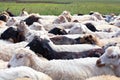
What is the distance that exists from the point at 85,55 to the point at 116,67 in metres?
1.55

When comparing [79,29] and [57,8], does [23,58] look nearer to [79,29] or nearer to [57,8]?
[79,29]

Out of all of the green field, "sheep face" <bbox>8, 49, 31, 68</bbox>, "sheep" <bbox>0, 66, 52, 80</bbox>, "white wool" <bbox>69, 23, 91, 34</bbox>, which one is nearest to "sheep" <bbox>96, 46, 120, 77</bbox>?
"sheep face" <bbox>8, 49, 31, 68</bbox>

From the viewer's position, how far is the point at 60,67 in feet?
28.9

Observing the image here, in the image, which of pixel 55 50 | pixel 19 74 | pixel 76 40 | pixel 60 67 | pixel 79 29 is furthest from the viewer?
pixel 79 29

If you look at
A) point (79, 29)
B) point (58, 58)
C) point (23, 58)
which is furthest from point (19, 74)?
point (79, 29)

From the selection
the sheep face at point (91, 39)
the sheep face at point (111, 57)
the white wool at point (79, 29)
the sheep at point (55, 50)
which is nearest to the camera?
the sheep face at point (111, 57)

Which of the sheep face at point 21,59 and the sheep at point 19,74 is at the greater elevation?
the sheep at point 19,74

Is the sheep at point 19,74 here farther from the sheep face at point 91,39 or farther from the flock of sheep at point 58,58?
the sheep face at point 91,39

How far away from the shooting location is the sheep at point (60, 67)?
865 cm

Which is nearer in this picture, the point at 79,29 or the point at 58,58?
the point at 58,58

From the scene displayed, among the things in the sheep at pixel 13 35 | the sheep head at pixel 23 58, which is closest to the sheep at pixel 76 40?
the sheep at pixel 13 35

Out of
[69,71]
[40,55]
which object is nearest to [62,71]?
[69,71]

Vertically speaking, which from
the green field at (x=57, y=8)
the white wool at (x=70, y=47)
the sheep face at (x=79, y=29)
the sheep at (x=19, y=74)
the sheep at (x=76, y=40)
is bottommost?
the green field at (x=57, y=8)

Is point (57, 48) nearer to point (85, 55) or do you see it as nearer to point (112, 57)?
point (85, 55)
